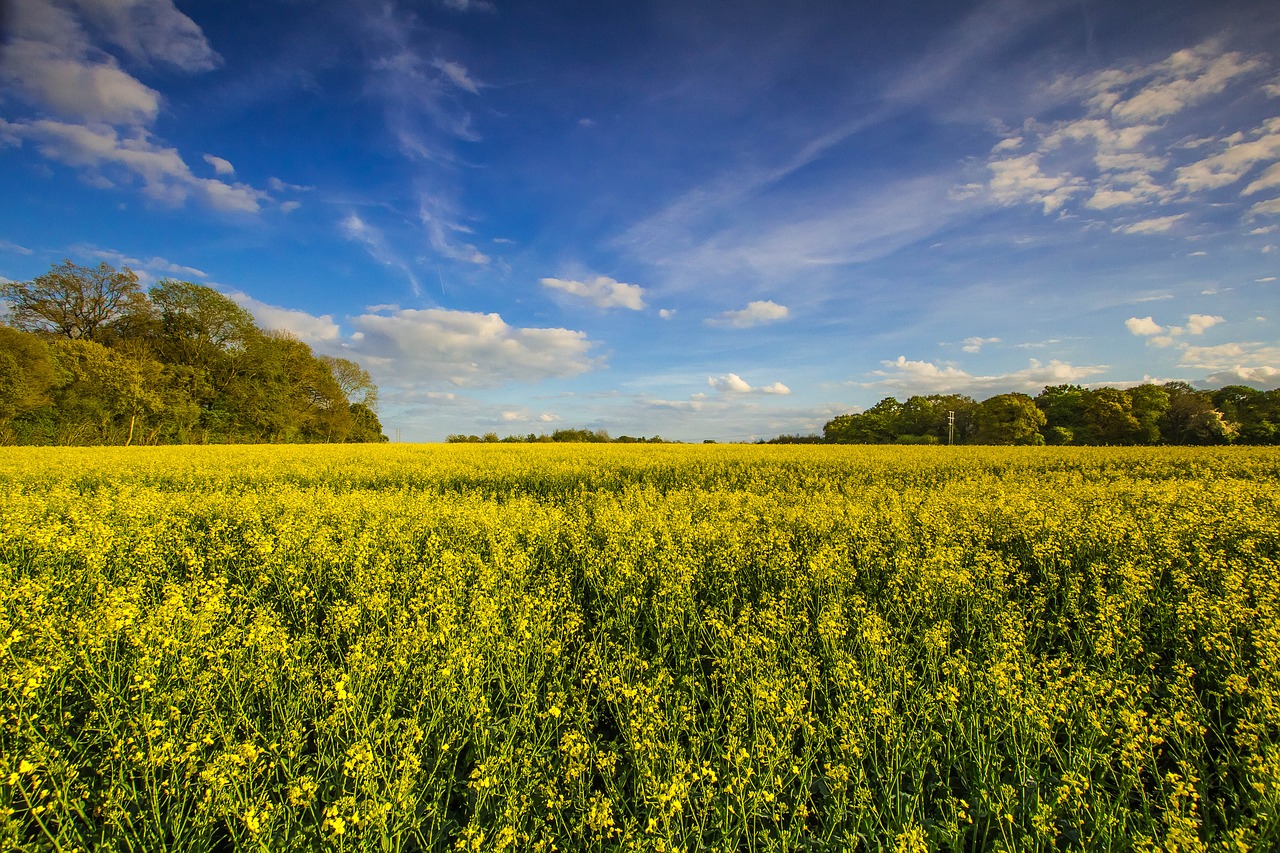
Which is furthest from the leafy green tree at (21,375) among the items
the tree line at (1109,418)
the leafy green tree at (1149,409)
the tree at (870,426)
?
the leafy green tree at (1149,409)

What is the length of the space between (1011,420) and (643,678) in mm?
68666

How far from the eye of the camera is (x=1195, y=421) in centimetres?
4862

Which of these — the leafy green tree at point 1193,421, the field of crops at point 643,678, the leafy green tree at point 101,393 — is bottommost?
the field of crops at point 643,678

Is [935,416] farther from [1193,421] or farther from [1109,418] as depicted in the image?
[1193,421]

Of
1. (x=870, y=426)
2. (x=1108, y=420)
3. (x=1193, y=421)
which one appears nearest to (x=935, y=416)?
(x=870, y=426)

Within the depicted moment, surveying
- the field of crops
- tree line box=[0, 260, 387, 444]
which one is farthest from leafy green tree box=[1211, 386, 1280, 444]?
tree line box=[0, 260, 387, 444]

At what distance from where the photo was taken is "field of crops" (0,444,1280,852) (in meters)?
2.60

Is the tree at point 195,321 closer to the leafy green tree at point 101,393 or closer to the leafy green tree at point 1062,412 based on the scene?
the leafy green tree at point 101,393

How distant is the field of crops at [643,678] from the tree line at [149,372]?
37.3 metres

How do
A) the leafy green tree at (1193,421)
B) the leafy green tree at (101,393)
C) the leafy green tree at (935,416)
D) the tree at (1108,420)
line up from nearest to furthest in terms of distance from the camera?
the leafy green tree at (101,393) → the leafy green tree at (1193,421) → the tree at (1108,420) → the leafy green tree at (935,416)

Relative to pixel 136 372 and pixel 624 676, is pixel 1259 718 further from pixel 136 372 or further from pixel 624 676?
pixel 136 372

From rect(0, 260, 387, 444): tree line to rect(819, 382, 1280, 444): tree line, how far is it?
5135cm

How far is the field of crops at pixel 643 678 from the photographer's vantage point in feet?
8.54

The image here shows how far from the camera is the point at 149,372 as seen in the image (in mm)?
38094
